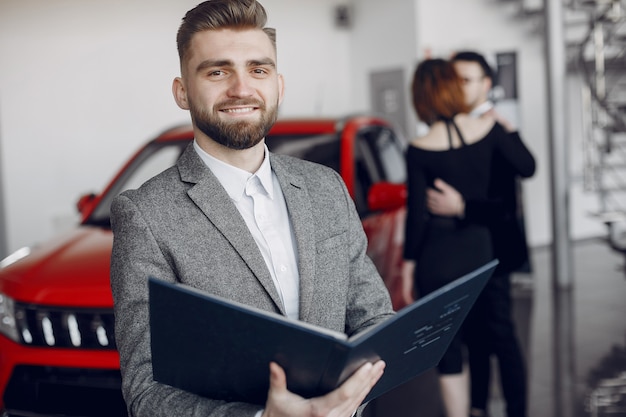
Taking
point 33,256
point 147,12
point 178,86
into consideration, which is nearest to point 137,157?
point 33,256

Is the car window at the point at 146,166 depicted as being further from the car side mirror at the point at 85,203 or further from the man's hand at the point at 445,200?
the man's hand at the point at 445,200

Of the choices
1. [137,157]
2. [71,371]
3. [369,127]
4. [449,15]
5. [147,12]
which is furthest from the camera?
[449,15]

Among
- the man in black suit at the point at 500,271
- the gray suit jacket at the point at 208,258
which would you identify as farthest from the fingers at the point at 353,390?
the man in black suit at the point at 500,271

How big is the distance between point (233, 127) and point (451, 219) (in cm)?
159

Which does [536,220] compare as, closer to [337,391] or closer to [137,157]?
[137,157]

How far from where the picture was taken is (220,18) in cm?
126

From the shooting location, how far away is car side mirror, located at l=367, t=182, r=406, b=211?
3172 mm

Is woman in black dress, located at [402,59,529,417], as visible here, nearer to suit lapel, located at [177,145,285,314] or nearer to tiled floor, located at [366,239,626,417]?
tiled floor, located at [366,239,626,417]

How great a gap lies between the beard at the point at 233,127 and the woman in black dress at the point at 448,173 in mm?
1460

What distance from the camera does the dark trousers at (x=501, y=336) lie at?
270 centimetres

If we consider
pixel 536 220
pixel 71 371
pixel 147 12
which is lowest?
pixel 536 220

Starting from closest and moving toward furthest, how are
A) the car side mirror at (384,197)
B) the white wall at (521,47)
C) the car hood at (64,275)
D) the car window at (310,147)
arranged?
the car hood at (64,275) → the car side mirror at (384,197) → the car window at (310,147) → the white wall at (521,47)

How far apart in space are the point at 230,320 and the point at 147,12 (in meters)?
6.03

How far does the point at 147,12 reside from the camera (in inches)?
257
